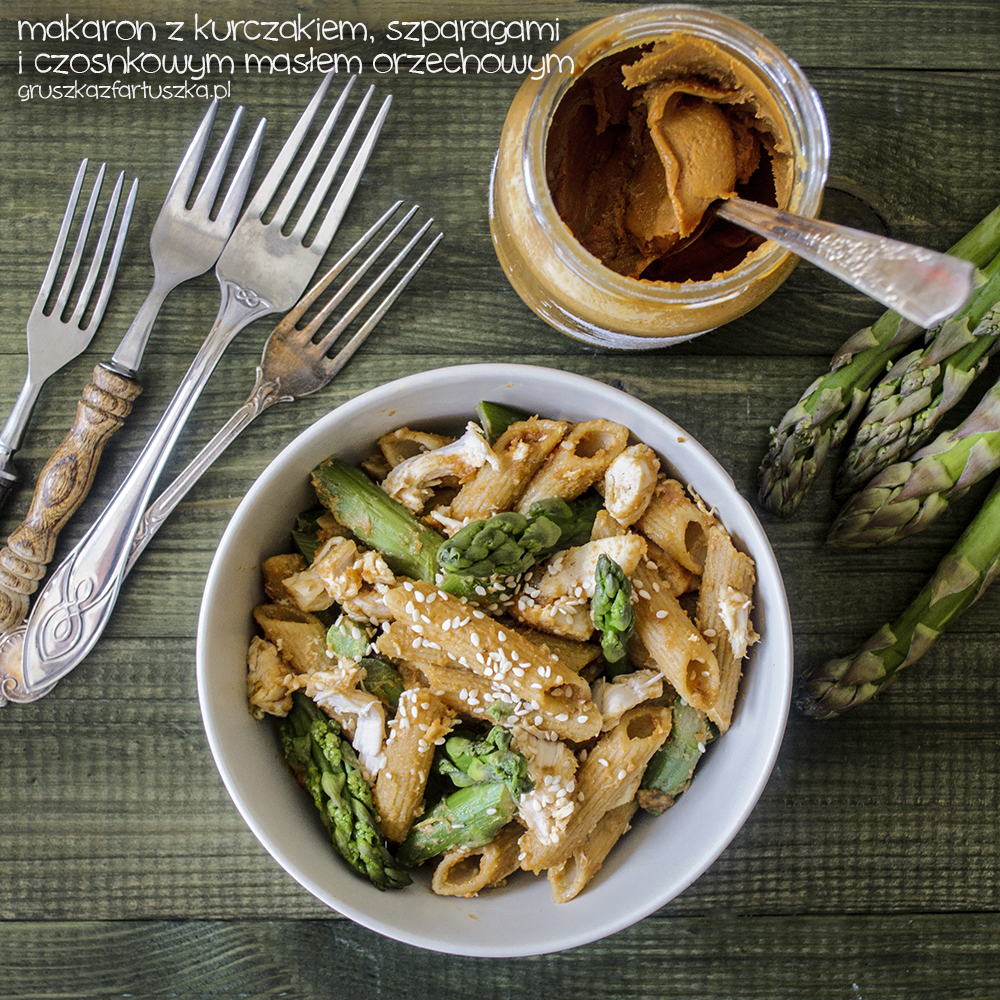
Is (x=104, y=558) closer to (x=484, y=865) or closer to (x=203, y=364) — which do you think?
(x=203, y=364)

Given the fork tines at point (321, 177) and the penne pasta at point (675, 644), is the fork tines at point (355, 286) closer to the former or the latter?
the fork tines at point (321, 177)

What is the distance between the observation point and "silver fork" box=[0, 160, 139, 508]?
119 cm

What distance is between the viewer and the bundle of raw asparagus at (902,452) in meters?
1.17

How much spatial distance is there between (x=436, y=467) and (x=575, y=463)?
168 millimetres

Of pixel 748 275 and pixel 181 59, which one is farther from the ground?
pixel 181 59

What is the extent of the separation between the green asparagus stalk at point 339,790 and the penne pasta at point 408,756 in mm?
23

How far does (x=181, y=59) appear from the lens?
121 cm

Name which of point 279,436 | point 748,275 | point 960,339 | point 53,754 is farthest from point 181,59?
point 960,339

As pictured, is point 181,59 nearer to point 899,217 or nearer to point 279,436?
point 279,436

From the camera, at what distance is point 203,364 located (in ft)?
3.88

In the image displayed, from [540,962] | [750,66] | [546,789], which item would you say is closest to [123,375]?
[546,789]

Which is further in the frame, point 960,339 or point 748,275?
point 960,339

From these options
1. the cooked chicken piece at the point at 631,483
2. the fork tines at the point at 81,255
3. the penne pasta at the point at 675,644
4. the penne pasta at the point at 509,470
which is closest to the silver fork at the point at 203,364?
the fork tines at the point at 81,255

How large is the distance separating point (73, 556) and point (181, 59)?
71 cm
